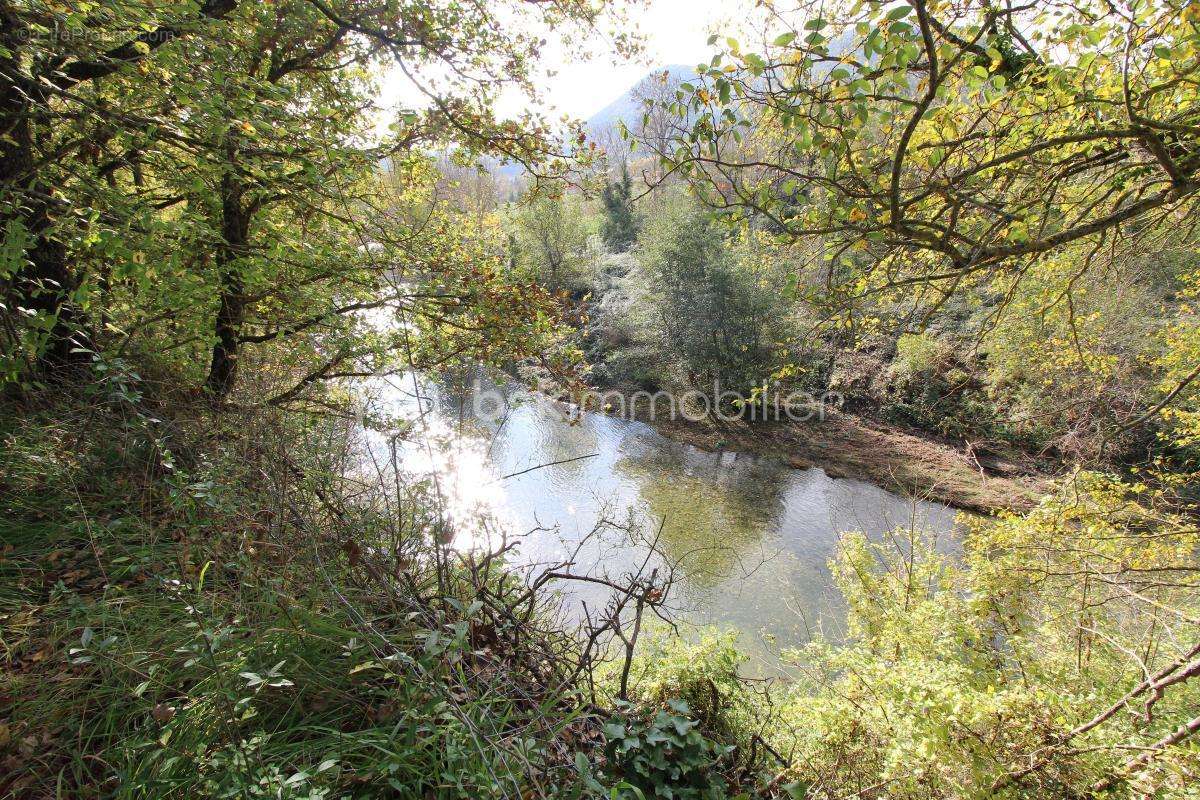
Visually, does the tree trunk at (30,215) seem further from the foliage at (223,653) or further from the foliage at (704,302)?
the foliage at (704,302)

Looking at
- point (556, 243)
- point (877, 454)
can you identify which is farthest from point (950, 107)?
point (556, 243)

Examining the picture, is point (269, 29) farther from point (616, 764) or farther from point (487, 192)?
point (487, 192)

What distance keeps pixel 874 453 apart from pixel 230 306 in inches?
543

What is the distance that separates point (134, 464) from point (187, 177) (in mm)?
1702

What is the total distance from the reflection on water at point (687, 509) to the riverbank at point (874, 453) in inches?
21.3

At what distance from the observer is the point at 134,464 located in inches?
102

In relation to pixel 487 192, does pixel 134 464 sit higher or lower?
lower

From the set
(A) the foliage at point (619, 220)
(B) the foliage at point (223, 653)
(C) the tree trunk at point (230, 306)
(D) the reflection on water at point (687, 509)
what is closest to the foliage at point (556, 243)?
(A) the foliage at point (619, 220)

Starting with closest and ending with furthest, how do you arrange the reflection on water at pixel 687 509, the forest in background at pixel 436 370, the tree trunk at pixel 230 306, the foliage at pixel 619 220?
the forest in background at pixel 436 370 → the tree trunk at pixel 230 306 → the reflection on water at pixel 687 509 → the foliage at pixel 619 220

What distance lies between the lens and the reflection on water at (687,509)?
6.91 meters

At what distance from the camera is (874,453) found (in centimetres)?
1270

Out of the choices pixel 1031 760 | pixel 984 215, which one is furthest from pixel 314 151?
pixel 1031 760

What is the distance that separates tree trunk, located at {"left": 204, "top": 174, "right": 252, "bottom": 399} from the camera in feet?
12.6

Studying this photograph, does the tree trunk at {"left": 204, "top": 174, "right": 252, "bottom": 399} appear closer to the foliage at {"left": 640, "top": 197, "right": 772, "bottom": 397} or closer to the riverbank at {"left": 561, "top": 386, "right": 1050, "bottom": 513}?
the riverbank at {"left": 561, "top": 386, "right": 1050, "bottom": 513}
